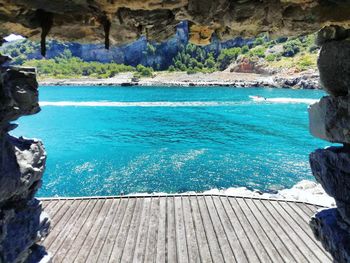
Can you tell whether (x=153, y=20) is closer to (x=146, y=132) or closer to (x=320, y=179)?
(x=320, y=179)

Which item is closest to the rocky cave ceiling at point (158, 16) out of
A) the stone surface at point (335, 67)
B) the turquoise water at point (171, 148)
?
the stone surface at point (335, 67)

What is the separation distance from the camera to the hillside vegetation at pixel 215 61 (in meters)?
95.8

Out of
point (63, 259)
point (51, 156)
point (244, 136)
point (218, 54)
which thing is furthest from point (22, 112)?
point (218, 54)

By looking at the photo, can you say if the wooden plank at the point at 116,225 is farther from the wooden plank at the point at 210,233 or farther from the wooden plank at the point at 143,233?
the wooden plank at the point at 210,233

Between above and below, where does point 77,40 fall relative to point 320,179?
above

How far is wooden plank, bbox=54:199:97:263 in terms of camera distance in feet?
19.6

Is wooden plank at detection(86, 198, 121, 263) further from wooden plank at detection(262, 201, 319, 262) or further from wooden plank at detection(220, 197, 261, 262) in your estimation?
wooden plank at detection(262, 201, 319, 262)

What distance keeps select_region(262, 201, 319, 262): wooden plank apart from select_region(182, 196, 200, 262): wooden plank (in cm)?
179

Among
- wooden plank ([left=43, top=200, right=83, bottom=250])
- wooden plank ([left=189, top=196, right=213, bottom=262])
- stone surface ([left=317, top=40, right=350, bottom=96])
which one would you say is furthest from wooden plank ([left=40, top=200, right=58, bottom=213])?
stone surface ([left=317, top=40, right=350, bottom=96])

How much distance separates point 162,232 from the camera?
672cm

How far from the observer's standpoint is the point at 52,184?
679 inches

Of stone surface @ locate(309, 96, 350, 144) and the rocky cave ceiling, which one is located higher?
the rocky cave ceiling

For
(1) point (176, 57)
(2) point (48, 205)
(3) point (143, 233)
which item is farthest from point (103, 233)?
(1) point (176, 57)

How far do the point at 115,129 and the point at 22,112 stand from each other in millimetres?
27067
